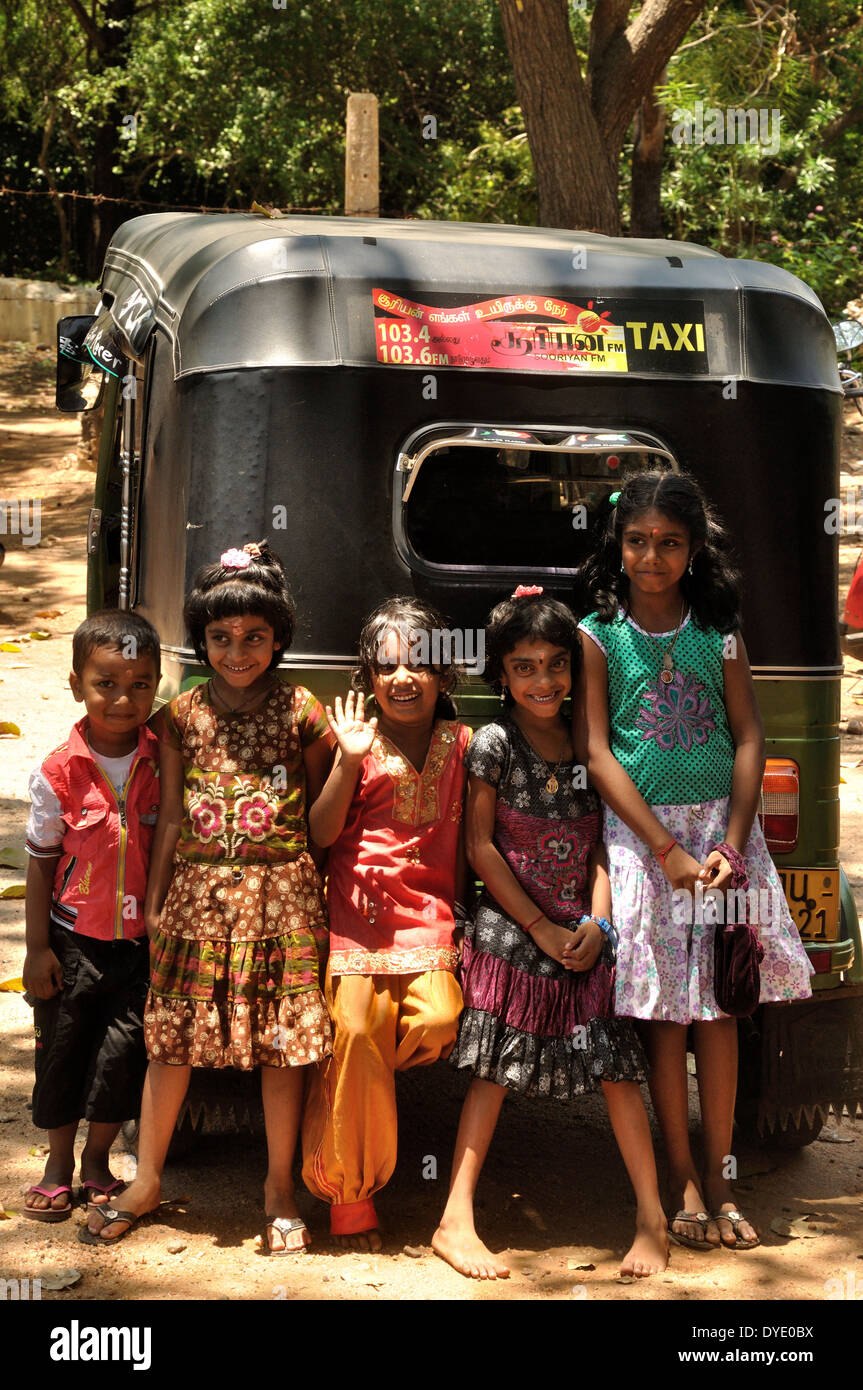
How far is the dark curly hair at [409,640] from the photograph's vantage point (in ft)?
11.6

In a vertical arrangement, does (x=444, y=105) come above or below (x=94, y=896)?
above

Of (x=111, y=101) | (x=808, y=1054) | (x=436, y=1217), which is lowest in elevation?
(x=436, y=1217)

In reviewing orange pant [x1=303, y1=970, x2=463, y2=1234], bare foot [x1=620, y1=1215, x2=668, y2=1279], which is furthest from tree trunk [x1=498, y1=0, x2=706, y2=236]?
bare foot [x1=620, y1=1215, x2=668, y2=1279]

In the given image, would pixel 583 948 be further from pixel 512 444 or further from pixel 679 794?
pixel 512 444

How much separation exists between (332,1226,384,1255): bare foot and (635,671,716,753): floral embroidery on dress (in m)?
1.33

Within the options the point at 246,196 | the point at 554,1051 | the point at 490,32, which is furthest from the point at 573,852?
the point at 246,196

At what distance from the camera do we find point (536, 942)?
352 cm

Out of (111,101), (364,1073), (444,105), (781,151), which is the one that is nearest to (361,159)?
(364,1073)

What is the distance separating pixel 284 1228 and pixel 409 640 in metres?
1.39

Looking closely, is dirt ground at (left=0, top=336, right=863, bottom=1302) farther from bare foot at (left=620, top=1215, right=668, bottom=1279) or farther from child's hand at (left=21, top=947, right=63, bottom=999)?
child's hand at (left=21, top=947, right=63, bottom=999)

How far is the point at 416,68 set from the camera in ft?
55.9

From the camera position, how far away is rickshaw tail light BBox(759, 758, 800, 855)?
3.82 m

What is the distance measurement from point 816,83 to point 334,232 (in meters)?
12.4

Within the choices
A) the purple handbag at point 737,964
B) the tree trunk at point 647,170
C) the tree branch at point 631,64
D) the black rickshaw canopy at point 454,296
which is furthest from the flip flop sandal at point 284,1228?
the tree trunk at point 647,170
